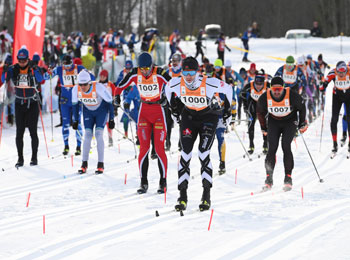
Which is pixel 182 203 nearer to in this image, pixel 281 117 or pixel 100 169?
pixel 281 117

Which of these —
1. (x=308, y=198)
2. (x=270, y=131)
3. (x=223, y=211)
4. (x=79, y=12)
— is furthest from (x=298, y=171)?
(x=79, y=12)

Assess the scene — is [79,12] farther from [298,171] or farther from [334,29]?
[298,171]

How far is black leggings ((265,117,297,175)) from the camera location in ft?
27.6

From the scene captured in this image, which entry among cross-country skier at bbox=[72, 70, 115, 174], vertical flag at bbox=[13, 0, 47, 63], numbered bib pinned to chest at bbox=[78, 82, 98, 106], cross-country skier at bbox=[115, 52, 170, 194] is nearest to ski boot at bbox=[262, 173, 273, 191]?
cross-country skier at bbox=[115, 52, 170, 194]

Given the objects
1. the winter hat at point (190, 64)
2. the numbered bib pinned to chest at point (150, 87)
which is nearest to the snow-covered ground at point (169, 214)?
the numbered bib pinned to chest at point (150, 87)

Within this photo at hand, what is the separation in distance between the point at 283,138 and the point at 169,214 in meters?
2.41

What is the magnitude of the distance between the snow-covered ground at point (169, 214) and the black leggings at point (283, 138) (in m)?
0.35

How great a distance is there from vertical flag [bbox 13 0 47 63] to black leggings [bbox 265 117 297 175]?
7.75 meters

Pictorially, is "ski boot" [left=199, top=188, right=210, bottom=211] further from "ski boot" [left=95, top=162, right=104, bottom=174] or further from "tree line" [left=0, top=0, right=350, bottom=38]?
"tree line" [left=0, top=0, right=350, bottom=38]

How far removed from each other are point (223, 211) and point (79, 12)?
59.6 m

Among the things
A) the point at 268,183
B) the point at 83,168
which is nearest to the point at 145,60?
the point at 268,183

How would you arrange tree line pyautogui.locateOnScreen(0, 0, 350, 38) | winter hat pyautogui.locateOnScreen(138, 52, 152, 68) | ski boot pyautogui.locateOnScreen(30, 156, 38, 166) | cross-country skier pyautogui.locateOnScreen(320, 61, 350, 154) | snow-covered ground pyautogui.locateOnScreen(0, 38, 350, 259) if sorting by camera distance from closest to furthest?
snow-covered ground pyautogui.locateOnScreen(0, 38, 350, 259) < winter hat pyautogui.locateOnScreen(138, 52, 152, 68) < ski boot pyautogui.locateOnScreen(30, 156, 38, 166) < cross-country skier pyautogui.locateOnScreen(320, 61, 350, 154) < tree line pyautogui.locateOnScreen(0, 0, 350, 38)

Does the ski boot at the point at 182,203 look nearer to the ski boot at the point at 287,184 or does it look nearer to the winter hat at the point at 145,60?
the ski boot at the point at 287,184

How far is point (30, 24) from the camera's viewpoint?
14398mm
